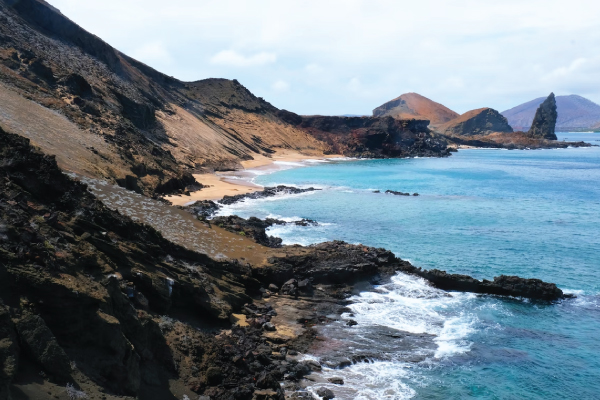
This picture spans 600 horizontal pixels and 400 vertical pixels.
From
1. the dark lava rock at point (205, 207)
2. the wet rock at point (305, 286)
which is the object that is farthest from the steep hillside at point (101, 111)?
the wet rock at point (305, 286)

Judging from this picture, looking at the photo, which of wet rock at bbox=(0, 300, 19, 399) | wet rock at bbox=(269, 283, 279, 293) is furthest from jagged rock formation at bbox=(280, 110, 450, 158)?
wet rock at bbox=(0, 300, 19, 399)

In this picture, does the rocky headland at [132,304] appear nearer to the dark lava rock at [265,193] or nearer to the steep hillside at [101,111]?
the steep hillside at [101,111]

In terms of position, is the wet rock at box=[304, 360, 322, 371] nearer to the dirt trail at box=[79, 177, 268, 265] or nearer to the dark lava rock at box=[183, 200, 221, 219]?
the dirt trail at box=[79, 177, 268, 265]

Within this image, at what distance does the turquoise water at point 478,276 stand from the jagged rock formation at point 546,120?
12782 cm

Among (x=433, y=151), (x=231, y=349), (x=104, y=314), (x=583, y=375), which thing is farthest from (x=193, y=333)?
(x=433, y=151)

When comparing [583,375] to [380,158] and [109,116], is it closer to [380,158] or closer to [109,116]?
[109,116]

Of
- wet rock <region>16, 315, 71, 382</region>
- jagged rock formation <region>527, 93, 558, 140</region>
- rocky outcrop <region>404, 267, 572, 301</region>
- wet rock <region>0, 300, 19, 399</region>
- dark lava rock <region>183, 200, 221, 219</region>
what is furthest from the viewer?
jagged rock formation <region>527, 93, 558, 140</region>

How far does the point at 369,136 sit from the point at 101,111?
82.5m

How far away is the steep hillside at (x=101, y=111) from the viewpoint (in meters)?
30.9

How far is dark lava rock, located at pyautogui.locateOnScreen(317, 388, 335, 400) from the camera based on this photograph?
41.4 feet

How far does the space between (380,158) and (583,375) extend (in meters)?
99.5

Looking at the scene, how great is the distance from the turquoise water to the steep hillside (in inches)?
405

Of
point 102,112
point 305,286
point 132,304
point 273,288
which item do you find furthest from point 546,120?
point 132,304

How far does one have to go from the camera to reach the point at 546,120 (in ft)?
559
